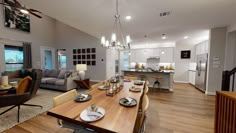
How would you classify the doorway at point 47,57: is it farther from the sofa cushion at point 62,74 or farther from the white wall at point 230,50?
the white wall at point 230,50

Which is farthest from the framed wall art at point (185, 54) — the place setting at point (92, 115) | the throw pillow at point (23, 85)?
the throw pillow at point (23, 85)

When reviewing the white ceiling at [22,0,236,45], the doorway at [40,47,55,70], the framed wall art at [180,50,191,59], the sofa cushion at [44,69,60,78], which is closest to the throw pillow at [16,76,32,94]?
the white ceiling at [22,0,236,45]

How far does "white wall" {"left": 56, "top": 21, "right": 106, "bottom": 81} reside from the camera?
22.4 feet

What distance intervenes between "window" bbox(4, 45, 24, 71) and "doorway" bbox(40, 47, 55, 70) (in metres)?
1.09

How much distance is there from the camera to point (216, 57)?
4121 millimetres

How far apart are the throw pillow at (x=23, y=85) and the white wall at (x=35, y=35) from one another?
3.77m

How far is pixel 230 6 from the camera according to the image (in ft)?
8.20

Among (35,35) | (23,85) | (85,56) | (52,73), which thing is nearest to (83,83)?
(52,73)

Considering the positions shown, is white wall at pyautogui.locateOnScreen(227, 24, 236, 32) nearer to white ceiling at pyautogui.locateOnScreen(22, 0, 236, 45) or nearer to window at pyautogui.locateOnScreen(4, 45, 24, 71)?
white ceiling at pyautogui.locateOnScreen(22, 0, 236, 45)

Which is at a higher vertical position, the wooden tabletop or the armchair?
the wooden tabletop

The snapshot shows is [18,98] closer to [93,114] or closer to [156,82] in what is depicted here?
[93,114]

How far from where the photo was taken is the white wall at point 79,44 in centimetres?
682

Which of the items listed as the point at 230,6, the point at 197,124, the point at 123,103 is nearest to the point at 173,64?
the point at 230,6

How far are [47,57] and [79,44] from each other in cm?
231
